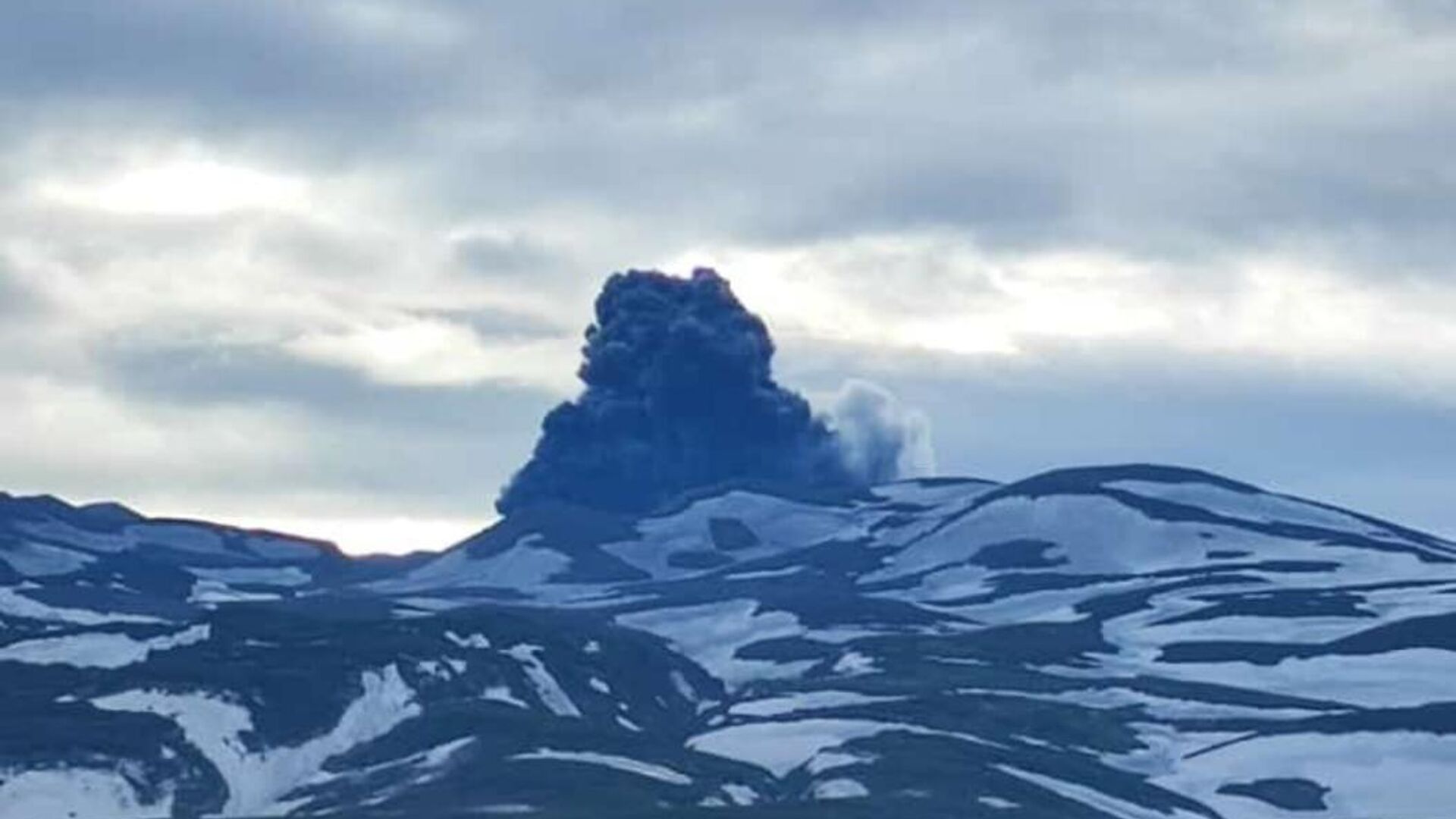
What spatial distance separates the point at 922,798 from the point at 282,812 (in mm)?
42123

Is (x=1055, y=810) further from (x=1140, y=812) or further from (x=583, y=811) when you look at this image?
(x=583, y=811)

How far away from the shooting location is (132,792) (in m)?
194

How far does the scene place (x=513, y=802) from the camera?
18850cm

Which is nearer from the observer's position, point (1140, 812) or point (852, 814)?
point (852, 814)

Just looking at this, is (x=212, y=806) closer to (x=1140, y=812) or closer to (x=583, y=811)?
(x=583, y=811)

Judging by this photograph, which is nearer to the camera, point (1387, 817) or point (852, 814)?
point (852, 814)

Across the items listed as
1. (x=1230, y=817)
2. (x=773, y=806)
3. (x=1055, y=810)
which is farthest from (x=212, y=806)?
(x=1230, y=817)

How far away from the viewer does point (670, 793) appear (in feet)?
628

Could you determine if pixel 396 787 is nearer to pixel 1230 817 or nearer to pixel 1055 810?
pixel 1055 810

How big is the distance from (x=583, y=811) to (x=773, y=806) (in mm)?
12041

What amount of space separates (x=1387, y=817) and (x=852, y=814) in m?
41.7

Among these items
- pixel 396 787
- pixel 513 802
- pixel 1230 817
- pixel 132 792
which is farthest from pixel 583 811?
pixel 1230 817

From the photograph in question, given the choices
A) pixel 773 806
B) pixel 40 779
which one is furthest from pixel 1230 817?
pixel 40 779

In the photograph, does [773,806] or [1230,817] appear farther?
[1230,817]
